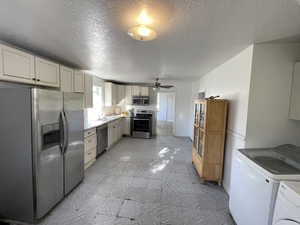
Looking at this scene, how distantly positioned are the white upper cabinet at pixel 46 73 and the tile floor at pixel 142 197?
1885 millimetres

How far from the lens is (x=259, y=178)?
1.44m

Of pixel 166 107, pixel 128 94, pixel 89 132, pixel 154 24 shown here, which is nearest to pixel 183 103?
pixel 166 107

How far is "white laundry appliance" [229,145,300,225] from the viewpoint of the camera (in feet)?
4.27

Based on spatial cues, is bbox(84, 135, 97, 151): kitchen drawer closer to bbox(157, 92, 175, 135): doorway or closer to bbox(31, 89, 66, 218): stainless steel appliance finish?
bbox(31, 89, 66, 218): stainless steel appliance finish

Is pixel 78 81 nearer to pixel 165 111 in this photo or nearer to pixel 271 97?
pixel 271 97

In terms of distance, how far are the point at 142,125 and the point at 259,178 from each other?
188 inches

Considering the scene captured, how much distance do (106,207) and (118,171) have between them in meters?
1.07

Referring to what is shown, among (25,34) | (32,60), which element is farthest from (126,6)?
(32,60)

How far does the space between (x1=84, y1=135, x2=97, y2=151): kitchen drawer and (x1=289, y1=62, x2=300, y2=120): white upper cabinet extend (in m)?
3.58

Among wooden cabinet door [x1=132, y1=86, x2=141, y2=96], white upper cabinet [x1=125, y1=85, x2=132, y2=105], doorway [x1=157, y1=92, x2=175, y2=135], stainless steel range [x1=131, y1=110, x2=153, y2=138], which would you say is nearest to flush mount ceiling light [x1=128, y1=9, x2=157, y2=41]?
stainless steel range [x1=131, y1=110, x2=153, y2=138]

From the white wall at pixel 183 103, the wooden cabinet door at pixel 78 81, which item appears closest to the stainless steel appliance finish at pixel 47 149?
the wooden cabinet door at pixel 78 81

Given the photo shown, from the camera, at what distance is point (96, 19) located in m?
1.38

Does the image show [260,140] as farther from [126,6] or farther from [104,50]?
[104,50]

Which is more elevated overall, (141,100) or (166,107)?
(141,100)
